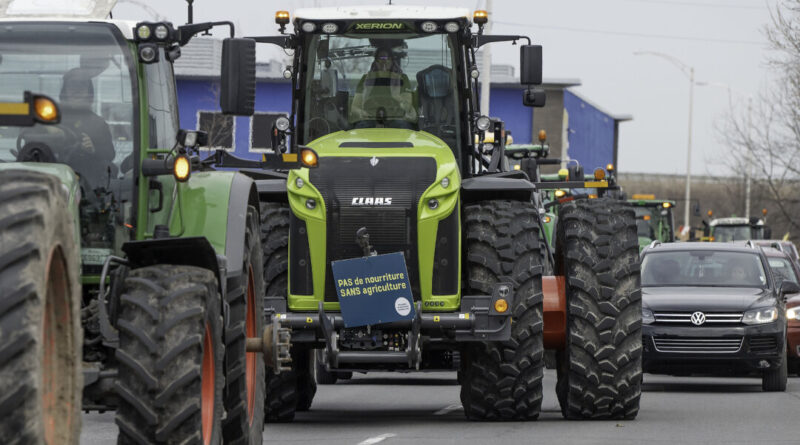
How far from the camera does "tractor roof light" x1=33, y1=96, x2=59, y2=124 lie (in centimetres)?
739

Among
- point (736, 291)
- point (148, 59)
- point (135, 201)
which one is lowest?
point (736, 291)

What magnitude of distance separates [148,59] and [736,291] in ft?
41.9

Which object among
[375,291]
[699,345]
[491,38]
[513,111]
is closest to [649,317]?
[699,345]

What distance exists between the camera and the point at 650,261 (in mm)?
22516

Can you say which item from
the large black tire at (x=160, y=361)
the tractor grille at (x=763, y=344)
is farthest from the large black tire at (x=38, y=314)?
the tractor grille at (x=763, y=344)

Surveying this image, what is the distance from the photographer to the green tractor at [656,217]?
152ft

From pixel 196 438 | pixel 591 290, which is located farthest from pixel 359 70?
pixel 196 438

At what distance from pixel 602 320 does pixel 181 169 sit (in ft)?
21.0

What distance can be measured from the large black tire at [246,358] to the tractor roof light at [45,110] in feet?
8.88

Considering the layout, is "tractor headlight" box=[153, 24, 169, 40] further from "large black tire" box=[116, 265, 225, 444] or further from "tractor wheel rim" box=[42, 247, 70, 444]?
"tractor wheel rim" box=[42, 247, 70, 444]

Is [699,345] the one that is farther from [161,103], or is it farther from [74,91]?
[74,91]

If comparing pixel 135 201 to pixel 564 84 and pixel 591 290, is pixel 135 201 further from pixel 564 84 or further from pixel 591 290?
pixel 564 84

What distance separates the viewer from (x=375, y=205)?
1455 cm

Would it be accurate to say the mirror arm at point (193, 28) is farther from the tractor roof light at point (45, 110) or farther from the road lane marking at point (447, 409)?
the road lane marking at point (447, 409)
